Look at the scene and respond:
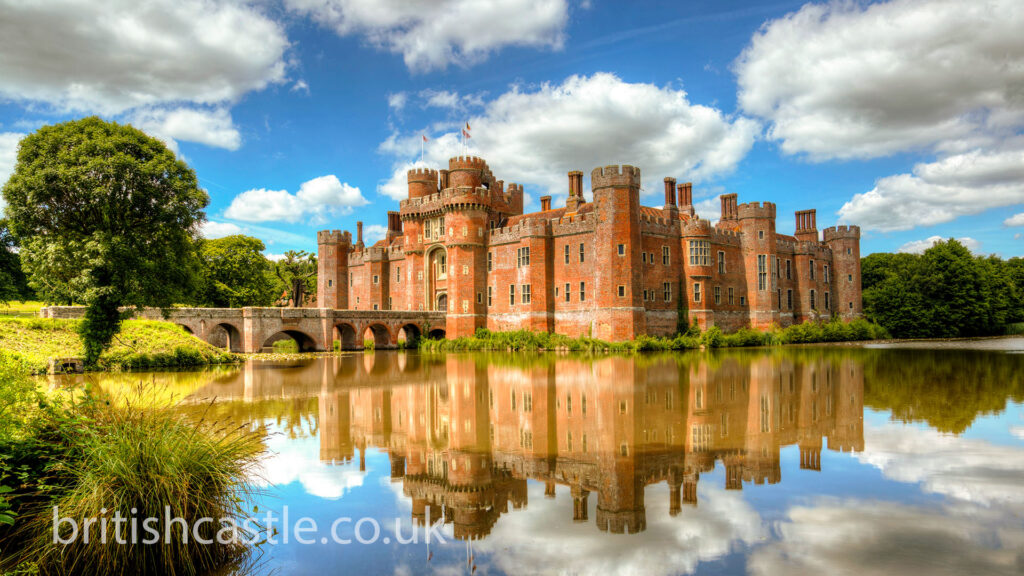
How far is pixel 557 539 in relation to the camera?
6625mm

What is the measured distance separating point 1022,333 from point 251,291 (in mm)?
79894

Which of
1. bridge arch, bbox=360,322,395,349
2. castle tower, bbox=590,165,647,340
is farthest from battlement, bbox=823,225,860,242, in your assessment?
bridge arch, bbox=360,322,395,349

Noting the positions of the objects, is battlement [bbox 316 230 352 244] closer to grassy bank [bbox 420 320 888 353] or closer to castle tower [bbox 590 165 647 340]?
grassy bank [bbox 420 320 888 353]

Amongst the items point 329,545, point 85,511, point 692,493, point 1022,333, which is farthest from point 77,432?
point 1022,333

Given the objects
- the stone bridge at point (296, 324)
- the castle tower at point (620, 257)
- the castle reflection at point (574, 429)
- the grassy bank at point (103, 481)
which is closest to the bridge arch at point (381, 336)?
the stone bridge at point (296, 324)

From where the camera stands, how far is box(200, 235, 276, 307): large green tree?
175 ft

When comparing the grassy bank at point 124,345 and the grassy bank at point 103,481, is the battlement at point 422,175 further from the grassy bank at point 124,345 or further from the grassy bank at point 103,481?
the grassy bank at point 103,481

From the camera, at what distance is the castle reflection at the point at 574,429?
823cm

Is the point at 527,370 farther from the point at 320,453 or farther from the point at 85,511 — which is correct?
the point at 85,511

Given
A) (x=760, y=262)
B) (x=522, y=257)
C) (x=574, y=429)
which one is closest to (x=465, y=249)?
(x=522, y=257)

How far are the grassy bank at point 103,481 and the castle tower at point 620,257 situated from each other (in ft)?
122

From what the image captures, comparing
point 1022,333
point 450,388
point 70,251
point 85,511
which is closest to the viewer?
point 85,511

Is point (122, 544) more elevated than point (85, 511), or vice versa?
point (85, 511)

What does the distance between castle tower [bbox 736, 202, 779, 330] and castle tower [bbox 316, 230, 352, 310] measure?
124 feet
